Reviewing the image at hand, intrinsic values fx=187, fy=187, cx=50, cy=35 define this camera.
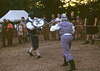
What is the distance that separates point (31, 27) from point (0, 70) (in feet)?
7.41

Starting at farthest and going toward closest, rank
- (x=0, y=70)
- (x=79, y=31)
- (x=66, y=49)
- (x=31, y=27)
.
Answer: (x=79, y=31)
(x=31, y=27)
(x=0, y=70)
(x=66, y=49)

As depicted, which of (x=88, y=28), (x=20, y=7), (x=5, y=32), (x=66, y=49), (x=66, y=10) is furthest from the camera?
(x=20, y=7)

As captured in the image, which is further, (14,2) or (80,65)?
(14,2)

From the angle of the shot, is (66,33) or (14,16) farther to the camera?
(14,16)

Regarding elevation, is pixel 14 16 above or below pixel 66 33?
above

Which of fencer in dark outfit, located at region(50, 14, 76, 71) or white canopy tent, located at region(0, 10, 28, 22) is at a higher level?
white canopy tent, located at region(0, 10, 28, 22)

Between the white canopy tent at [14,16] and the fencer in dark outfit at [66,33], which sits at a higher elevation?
the white canopy tent at [14,16]

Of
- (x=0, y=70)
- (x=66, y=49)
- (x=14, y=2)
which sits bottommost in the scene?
(x=0, y=70)

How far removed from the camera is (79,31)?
1380 centimetres

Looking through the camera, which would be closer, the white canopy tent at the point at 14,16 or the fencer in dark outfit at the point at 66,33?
the fencer in dark outfit at the point at 66,33

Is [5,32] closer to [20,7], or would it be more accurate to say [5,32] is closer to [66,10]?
[66,10]

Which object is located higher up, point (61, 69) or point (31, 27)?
point (31, 27)

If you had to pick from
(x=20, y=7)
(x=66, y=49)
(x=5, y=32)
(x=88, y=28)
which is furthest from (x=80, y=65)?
(x=20, y=7)

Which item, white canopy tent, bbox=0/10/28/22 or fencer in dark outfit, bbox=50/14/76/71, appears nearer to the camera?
fencer in dark outfit, bbox=50/14/76/71
